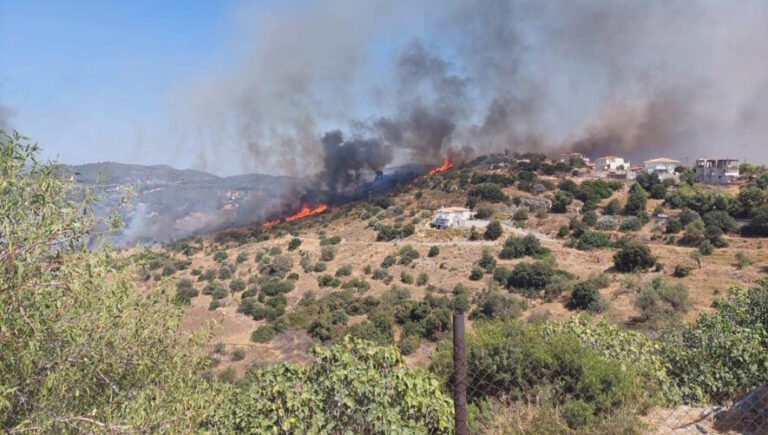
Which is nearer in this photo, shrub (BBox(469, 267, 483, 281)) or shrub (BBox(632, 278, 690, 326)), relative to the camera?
shrub (BBox(632, 278, 690, 326))

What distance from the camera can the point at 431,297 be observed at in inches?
1296

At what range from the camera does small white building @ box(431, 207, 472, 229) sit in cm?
5162

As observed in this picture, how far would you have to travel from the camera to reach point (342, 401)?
468cm

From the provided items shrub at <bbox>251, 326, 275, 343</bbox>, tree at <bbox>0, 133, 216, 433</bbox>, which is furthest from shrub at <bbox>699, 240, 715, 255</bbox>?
tree at <bbox>0, 133, 216, 433</bbox>

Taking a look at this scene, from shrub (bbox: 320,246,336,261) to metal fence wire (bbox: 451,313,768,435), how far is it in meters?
35.3

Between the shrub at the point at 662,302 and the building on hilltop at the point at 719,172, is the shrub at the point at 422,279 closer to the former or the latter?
the shrub at the point at 662,302

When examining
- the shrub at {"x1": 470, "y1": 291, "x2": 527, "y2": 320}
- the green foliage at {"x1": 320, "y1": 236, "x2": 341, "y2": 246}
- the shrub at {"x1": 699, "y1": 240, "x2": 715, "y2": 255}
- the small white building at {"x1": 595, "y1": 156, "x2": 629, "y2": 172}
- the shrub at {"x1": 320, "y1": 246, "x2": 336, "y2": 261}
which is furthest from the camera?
the small white building at {"x1": 595, "y1": 156, "x2": 629, "y2": 172}

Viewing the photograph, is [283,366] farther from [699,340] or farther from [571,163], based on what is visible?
[571,163]

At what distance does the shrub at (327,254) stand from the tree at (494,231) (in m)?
14.8

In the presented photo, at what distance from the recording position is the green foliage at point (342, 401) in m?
4.64

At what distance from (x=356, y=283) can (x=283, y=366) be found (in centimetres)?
3289

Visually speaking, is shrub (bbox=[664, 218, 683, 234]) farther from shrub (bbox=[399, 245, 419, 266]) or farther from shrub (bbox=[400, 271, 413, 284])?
shrub (bbox=[400, 271, 413, 284])

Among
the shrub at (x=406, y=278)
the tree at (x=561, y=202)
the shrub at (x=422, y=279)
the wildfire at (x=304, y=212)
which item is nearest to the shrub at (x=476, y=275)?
the shrub at (x=422, y=279)

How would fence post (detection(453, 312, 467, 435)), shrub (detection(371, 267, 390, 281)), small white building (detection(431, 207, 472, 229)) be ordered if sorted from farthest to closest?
small white building (detection(431, 207, 472, 229)), shrub (detection(371, 267, 390, 281)), fence post (detection(453, 312, 467, 435))
